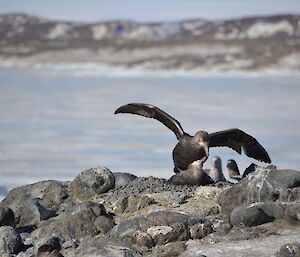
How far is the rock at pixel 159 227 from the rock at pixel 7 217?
140 centimetres

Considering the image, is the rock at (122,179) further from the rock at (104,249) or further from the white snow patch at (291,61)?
the white snow patch at (291,61)

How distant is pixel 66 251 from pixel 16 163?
9.32 metres

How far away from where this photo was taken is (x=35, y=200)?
32.8ft

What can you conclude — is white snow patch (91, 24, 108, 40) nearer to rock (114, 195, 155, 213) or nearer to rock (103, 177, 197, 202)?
rock (103, 177, 197, 202)

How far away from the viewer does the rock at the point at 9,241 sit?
8383 millimetres

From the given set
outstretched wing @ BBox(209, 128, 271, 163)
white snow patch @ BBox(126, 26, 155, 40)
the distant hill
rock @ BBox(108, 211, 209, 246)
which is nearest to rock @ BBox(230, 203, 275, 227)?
rock @ BBox(108, 211, 209, 246)

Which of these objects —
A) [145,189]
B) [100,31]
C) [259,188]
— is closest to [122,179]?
[145,189]

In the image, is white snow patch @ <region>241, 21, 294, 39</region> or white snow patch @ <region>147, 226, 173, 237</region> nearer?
white snow patch @ <region>147, 226, 173, 237</region>

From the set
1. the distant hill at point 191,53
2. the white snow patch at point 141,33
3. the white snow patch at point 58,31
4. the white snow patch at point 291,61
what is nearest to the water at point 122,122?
the white snow patch at point 291,61

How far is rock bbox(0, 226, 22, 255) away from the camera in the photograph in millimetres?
8383

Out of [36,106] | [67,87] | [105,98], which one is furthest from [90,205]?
[67,87]

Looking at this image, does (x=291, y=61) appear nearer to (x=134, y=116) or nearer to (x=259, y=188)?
(x=134, y=116)

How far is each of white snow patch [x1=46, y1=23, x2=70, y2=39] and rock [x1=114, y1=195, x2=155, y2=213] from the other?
178 meters

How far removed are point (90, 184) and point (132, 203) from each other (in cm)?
107
